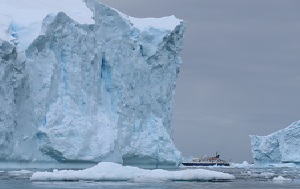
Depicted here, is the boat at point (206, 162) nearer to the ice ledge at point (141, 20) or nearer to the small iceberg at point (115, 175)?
the ice ledge at point (141, 20)

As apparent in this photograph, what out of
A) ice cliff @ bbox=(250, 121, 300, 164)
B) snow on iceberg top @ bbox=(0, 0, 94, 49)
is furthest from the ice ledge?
ice cliff @ bbox=(250, 121, 300, 164)

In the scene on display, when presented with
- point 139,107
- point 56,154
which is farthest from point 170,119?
point 56,154

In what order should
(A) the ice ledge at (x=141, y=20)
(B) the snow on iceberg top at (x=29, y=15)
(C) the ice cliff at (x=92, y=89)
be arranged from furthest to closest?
(A) the ice ledge at (x=141, y=20)
(B) the snow on iceberg top at (x=29, y=15)
(C) the ice cliff at (x=92, y=89)

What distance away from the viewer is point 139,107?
33969 millimetres

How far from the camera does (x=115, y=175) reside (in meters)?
23.6

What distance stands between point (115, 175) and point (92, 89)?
9135mm

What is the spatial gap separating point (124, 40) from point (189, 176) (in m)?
10.8

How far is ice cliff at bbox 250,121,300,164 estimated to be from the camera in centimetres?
4956

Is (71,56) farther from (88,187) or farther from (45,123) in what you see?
(88,187)

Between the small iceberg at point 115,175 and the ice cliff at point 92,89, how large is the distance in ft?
18.6

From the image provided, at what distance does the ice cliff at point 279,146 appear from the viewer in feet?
163

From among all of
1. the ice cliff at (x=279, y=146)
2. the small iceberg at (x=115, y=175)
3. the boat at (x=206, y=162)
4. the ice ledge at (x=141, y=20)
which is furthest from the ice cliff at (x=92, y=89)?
the boat at (x=206, y=162)

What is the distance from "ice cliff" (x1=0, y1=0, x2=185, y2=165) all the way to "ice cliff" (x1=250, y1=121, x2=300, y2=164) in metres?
15.8

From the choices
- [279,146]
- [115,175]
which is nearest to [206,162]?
[279,146]
